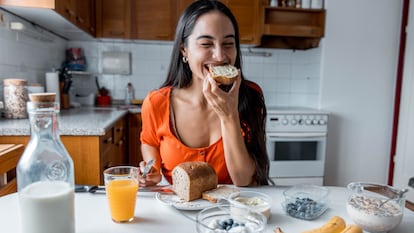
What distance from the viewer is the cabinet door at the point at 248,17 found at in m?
2.82

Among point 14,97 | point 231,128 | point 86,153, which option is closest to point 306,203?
point 231,128

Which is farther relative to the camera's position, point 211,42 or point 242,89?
point 242,89

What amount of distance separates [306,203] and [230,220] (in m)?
0.22

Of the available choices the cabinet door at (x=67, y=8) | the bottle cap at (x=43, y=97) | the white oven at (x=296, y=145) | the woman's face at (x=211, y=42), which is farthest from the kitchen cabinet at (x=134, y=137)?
the bottle cap at (x=43, y=97)

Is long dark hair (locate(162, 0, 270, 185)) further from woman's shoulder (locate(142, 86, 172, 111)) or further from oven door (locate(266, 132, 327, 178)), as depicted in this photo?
oven door (locate(266, 132, 327, 178))

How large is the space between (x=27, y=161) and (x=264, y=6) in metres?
2.68

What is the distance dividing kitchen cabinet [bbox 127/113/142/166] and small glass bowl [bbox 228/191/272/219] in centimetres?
195

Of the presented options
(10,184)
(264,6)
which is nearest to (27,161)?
(10,184)

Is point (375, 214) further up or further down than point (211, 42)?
further down

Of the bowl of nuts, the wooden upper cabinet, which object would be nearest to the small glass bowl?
the bowl of nuts

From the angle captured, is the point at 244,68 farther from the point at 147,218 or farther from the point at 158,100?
the point at 147,218

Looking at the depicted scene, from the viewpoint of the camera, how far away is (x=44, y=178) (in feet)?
1.80

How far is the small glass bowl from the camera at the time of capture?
0.68m

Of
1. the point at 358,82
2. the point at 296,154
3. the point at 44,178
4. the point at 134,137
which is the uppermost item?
the point at 358,82
